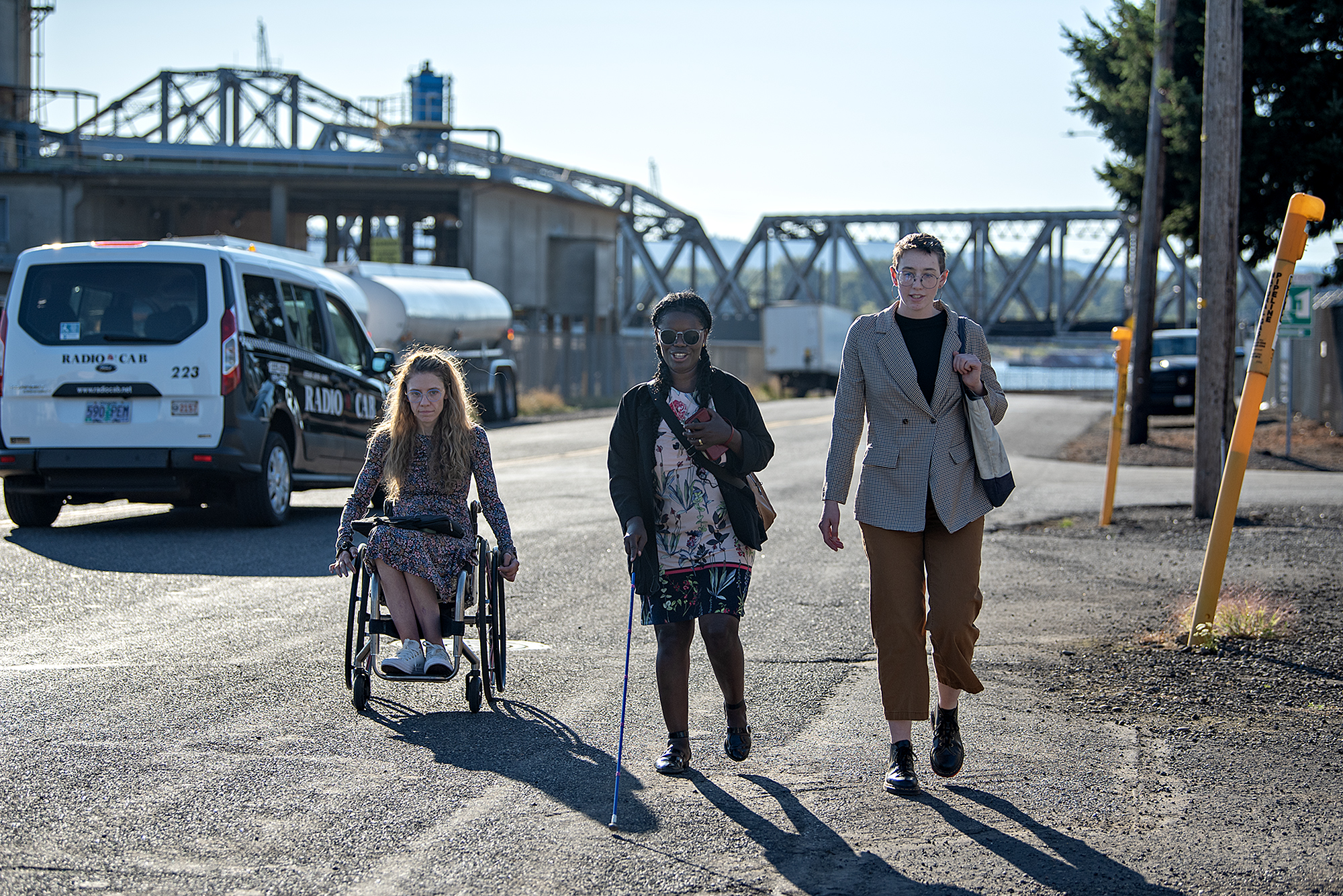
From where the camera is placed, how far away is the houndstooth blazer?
4895 mm

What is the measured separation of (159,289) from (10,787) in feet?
24.1

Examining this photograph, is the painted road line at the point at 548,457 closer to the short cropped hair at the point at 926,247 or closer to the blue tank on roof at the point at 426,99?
the short cropped hair at the point at 926,247

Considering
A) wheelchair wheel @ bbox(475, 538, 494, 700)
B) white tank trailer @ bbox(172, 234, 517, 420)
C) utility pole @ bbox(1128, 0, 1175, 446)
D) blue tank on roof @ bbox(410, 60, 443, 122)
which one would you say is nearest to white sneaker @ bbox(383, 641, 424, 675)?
wheelchair wheel @ bbox(475, 538, 494, 700)

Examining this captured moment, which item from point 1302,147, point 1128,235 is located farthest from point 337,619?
point 1128,235

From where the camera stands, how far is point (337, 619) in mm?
7934

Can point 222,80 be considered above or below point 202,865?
above

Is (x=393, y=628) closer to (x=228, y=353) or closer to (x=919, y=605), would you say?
(x=919, y=605)

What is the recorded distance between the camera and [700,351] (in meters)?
5.04

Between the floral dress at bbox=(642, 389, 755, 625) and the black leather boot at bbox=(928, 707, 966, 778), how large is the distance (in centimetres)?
82

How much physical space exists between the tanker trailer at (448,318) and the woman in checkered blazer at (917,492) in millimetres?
18685

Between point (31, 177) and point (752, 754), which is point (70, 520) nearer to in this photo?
point (752, 754)

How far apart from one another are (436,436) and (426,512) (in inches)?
12.9

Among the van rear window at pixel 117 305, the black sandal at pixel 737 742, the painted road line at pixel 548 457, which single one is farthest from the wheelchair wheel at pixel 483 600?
the painted road line at pixel 548 457

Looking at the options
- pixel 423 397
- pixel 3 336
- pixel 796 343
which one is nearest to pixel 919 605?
pixel 423 397
